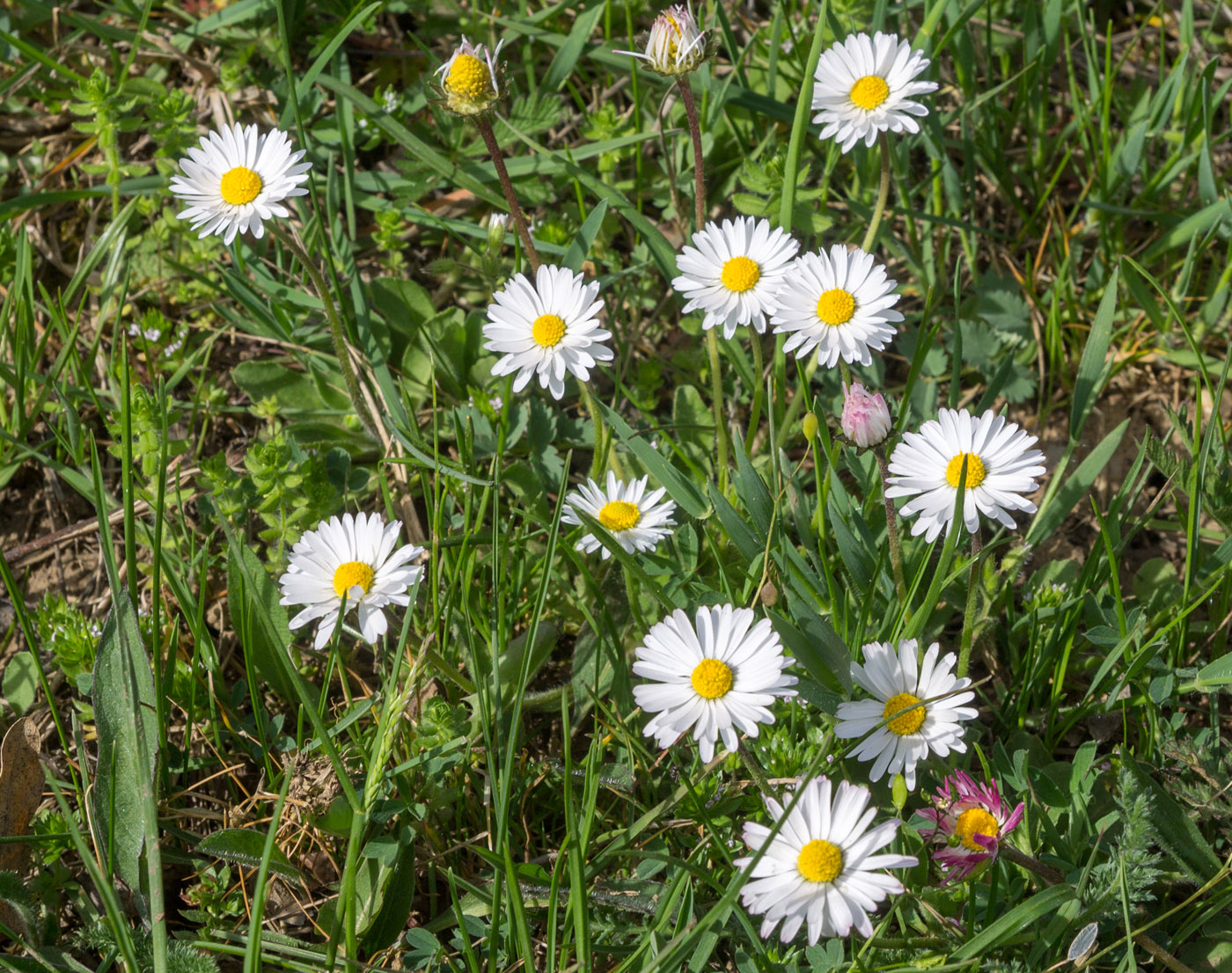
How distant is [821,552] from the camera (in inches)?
85.9

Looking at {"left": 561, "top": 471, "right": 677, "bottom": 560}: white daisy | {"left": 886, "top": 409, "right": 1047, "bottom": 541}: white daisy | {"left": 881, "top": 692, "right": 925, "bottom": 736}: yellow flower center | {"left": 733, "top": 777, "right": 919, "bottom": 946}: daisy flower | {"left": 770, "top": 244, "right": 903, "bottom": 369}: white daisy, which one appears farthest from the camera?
{"left": 561, "top": 471, "right": 677, "bottom": 560}: white daisy

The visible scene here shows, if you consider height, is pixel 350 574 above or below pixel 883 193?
below

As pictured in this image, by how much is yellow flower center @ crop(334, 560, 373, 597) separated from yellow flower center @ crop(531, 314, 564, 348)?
611 mm

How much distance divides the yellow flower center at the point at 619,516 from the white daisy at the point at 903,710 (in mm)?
605

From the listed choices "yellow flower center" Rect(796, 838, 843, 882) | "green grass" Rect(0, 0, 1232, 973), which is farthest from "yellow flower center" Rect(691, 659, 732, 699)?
"yellow flower center" Rect(796, 838, 843, 882)

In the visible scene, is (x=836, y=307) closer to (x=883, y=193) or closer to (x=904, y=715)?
(x=883, y=193)

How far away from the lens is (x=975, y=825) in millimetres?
1783

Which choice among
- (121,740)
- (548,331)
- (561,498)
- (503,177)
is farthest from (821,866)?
(503,177)

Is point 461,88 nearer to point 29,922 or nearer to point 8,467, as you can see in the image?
point 8,467

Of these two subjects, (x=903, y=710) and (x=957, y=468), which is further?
(x=957, y=468)

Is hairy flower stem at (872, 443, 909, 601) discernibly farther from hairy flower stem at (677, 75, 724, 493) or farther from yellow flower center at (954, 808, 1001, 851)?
hairy flower stem at (677, 75, 724, 493)

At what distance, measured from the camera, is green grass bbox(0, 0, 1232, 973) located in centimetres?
195

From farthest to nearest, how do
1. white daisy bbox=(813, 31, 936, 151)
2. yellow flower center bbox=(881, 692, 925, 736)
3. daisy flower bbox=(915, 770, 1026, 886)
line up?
white daisy bbox=(813, 31, 936, 151), yellow flower center bbox=(881, 692, 925, 736), daisy flower bbox=(915, 770, 1026, 886)

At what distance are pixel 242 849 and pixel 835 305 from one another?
1574 mm
